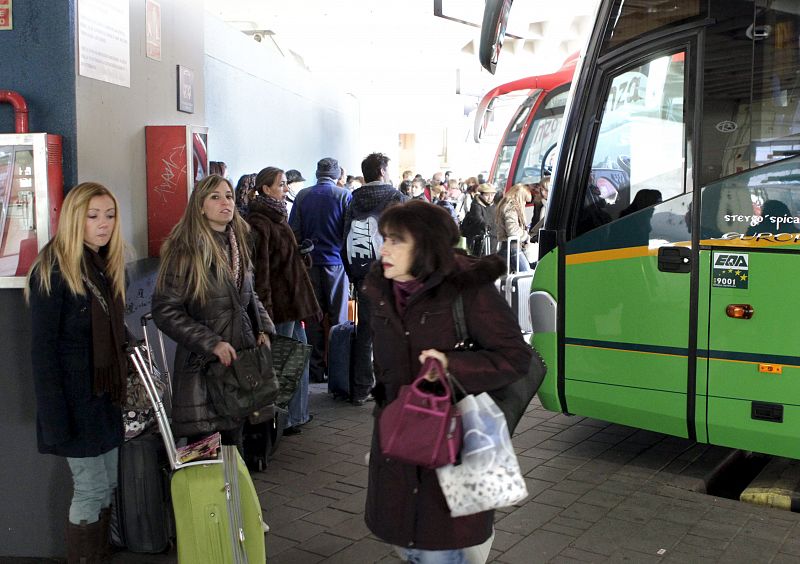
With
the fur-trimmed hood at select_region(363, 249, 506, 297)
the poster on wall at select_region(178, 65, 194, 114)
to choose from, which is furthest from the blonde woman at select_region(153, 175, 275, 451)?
the fur-trimmed hood at select_region(363, 249, 506, 297)

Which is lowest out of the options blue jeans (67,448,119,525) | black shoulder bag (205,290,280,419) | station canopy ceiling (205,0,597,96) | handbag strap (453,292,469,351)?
blue jeans (67,448,119,525)

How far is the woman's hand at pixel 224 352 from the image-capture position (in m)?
4.45

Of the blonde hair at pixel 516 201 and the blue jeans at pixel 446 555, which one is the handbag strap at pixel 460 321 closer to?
the blue jeans at pixel 446 555

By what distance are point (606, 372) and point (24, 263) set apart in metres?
3.45

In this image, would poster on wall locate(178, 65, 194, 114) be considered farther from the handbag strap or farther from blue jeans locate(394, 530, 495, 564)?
blue jeans locate(394, 530, 495, 564)

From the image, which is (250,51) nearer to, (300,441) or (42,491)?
(300,441)

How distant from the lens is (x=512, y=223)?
40.3ft

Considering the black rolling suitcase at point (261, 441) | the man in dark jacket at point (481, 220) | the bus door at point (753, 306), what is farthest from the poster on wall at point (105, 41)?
the man in dark jacket at point (481, 220)

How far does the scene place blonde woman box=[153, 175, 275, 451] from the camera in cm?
446

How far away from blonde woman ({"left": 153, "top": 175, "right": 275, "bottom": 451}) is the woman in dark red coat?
63.5 inches

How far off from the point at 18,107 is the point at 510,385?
2616mm

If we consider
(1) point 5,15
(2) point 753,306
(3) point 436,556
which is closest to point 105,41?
(1) point 5,15

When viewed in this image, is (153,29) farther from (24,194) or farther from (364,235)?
(364,235)

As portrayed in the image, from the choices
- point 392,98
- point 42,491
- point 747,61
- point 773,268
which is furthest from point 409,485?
point 392,98
